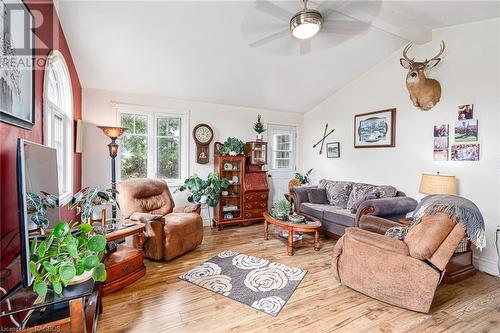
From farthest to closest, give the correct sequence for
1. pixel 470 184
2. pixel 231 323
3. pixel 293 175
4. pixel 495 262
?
pixel 293 175
pixel 470 184
pixel 495 262
pixel 231 323

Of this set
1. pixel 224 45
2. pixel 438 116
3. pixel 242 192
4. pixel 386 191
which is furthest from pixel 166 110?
pixel 438 116

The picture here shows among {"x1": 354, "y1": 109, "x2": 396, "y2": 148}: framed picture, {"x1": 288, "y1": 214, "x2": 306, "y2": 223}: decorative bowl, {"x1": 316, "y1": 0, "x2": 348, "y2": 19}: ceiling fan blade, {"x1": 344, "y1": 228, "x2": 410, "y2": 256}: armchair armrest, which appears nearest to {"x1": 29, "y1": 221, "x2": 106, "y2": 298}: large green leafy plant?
{"x1": 344, "y1": 228, "x2": 410, "y2": 256}: armchair armrest

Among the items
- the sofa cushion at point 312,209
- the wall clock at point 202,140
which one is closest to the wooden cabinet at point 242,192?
the wall clock at point 202,140

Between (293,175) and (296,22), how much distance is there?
3629mm

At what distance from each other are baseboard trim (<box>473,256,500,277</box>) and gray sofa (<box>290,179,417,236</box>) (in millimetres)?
882

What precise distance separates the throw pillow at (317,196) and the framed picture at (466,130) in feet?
6.91

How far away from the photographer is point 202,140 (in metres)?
4.73

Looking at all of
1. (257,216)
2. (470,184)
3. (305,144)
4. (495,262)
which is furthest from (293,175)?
(495,262)

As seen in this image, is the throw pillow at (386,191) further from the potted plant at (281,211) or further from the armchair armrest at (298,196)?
the potted plant at (281,211)

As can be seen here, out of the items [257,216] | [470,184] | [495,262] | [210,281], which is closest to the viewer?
[210,281]

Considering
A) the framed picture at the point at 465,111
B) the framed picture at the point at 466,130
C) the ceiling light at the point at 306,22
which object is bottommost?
the framed picture at the point at 466,130

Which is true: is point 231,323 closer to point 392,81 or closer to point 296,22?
point 296,22

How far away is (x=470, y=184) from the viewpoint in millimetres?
3098

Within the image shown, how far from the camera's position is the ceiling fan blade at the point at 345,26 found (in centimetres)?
306
